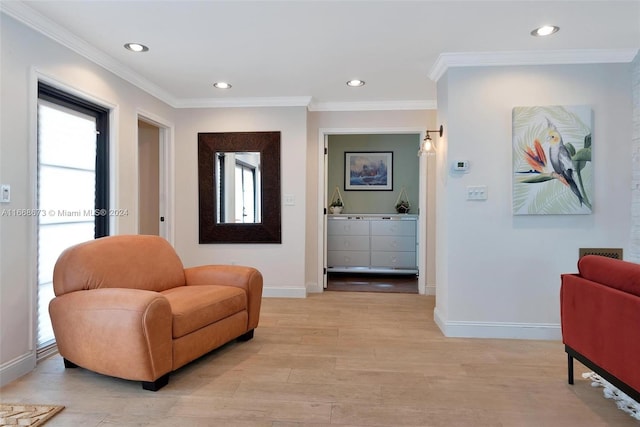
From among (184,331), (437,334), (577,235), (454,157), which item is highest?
(454,157)

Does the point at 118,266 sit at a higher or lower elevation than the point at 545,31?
lower

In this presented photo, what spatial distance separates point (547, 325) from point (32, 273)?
380 cm

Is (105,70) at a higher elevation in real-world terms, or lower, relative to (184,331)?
higher

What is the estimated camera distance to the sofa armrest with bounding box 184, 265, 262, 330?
2.89 m

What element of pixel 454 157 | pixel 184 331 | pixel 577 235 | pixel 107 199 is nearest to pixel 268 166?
pixel 107 199

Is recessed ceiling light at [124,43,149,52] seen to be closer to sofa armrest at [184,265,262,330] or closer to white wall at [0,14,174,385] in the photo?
white wall at [0,14,174,385]

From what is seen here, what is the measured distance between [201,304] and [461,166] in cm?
226

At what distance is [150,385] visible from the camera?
2115 mm

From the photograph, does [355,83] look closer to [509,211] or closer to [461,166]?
[461,166]

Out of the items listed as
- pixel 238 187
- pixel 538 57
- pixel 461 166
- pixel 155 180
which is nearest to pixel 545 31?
pixel 538 57

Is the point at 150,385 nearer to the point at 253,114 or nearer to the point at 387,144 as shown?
the point at 253,114

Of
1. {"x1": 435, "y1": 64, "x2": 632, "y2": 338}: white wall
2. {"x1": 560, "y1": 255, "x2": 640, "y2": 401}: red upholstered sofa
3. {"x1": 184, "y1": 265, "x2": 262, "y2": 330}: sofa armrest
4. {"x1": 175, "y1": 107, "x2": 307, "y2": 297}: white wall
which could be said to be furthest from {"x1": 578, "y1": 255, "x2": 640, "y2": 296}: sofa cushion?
{"x1": 175, "y1": 107, "x2": 307, "y2": 297}: white wall

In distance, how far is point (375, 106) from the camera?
4.42 m

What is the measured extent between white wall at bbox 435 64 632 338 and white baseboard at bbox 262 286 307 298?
Result: 5.85 ft
